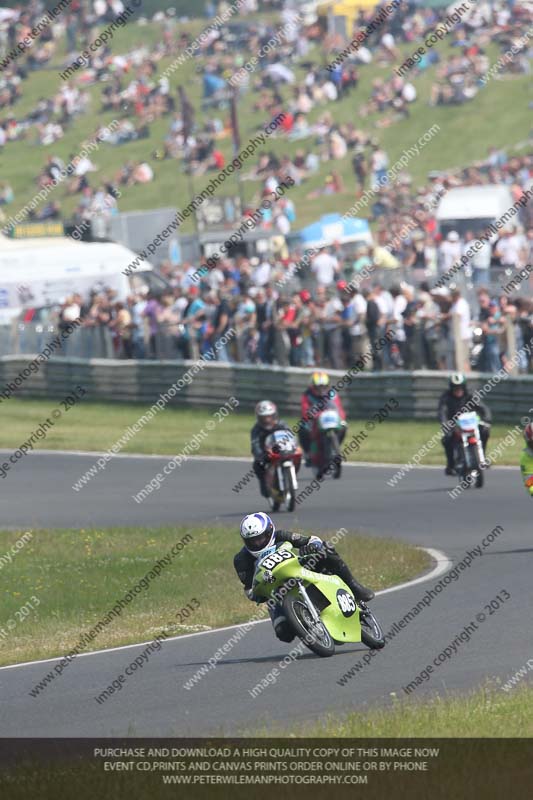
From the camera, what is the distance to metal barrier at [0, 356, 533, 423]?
2384 centimetres

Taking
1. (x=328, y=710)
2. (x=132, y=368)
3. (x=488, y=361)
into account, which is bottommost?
(x=132, y=368)

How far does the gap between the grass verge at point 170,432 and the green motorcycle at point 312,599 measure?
11456mm

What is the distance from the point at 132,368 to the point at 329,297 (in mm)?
5084

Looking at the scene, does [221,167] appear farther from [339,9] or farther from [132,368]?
[132,368]

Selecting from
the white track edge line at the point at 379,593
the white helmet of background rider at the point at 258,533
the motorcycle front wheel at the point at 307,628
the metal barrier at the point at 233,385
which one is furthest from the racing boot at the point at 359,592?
the metal barrier at the point at 233,385

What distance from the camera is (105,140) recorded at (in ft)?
176

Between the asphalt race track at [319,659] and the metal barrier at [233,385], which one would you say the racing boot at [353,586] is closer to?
the asphalt race track at [319,659]

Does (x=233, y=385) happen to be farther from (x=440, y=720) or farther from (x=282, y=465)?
(x=440, y=720)

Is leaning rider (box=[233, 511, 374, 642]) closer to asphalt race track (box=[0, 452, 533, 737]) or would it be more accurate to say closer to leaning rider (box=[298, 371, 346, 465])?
asphalt race track (box=[0, 452, 533, 737])

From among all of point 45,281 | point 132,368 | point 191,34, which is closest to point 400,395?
point 132,368

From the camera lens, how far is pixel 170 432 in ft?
88.7

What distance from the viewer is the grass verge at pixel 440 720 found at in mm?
8070

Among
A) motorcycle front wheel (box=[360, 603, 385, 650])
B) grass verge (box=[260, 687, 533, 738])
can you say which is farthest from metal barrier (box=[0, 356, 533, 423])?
grass verge (box=[260, 687, 533, 738])

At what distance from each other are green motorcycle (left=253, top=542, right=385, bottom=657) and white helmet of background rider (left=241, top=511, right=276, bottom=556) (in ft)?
0.24
